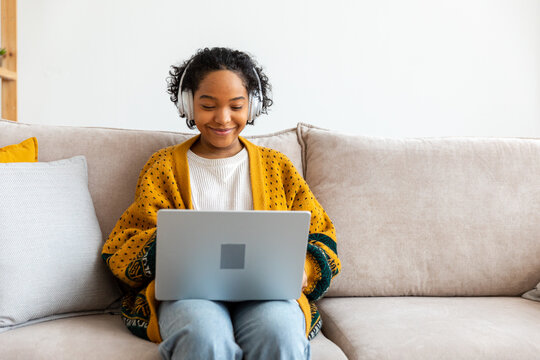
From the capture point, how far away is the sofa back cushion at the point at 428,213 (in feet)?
5.09

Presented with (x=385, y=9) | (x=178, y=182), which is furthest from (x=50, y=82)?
(x=385, y=9)

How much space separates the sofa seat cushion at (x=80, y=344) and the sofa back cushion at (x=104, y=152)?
34 centimetres

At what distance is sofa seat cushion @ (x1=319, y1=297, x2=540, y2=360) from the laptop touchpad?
388 millimetres

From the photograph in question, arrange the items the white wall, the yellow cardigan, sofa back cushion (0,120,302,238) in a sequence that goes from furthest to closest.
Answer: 1. the white wall
2. sofa back cushion (0,120,302,238)
3. the yellow cardigan

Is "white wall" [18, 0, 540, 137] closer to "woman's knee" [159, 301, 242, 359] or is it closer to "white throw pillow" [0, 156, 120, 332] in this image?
"white throw pillow" [0, 156, 120, 332]

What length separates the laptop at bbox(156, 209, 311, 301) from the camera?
3.10ft

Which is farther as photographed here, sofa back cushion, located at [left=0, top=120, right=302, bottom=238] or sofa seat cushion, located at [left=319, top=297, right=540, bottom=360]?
sofa back cushion, located at [left=0, top=120, right=302, bottom=238]

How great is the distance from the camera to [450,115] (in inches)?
98.7

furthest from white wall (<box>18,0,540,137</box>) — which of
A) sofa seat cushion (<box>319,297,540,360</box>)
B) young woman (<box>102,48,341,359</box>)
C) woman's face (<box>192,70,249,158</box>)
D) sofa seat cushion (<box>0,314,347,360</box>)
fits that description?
sofa seat cushion (<box>0,314,347,360</box>)

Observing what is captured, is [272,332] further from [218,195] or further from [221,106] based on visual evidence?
[221,106]

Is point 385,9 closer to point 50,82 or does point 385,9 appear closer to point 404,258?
point 404,258

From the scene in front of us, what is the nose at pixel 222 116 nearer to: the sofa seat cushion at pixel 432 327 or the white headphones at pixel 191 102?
the white headphones at pixel 191 102

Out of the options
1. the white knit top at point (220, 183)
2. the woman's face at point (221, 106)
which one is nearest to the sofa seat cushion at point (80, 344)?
the white knit top at point (220, 183)

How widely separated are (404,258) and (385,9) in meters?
1.39
